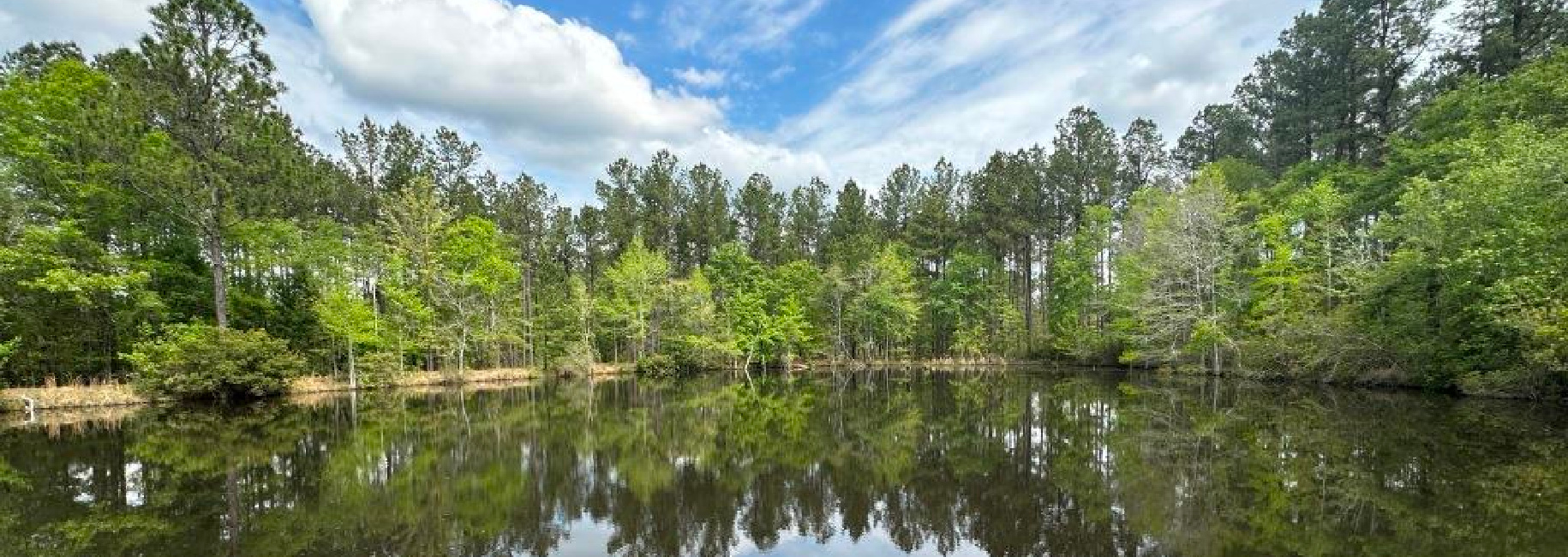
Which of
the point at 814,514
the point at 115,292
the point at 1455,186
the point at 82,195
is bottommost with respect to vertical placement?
the point at 814,514

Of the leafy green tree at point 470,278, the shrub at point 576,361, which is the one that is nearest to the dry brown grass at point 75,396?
the leafy green tree at point 470,278

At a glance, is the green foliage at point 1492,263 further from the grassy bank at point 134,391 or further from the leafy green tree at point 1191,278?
the grassy bank at point 134,391

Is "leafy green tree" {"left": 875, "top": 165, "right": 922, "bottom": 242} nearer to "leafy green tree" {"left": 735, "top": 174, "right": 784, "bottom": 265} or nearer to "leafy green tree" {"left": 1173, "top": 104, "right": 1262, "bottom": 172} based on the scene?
"leafy green tree" {"left": 735, "top": 174, "right": 784, "bottom": 265}

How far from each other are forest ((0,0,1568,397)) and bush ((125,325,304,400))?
0.11m

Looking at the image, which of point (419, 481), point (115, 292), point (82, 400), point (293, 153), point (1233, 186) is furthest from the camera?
point (1233, 186)

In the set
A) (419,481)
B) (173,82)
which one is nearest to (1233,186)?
(419,481)

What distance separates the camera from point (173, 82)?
22.8 meters

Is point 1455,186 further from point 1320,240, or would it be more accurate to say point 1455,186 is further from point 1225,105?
point 1225,105

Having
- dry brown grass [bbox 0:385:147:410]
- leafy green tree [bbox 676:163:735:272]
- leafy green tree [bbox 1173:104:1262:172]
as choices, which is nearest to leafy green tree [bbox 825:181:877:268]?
leafy green tree [bbox 676:163:735:272]

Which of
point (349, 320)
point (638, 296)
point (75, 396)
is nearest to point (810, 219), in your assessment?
point (638, 296)

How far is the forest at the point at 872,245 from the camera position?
20438 mm

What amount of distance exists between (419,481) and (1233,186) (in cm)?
4533

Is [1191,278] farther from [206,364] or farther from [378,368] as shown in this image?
[206,364]

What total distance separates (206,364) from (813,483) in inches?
896
